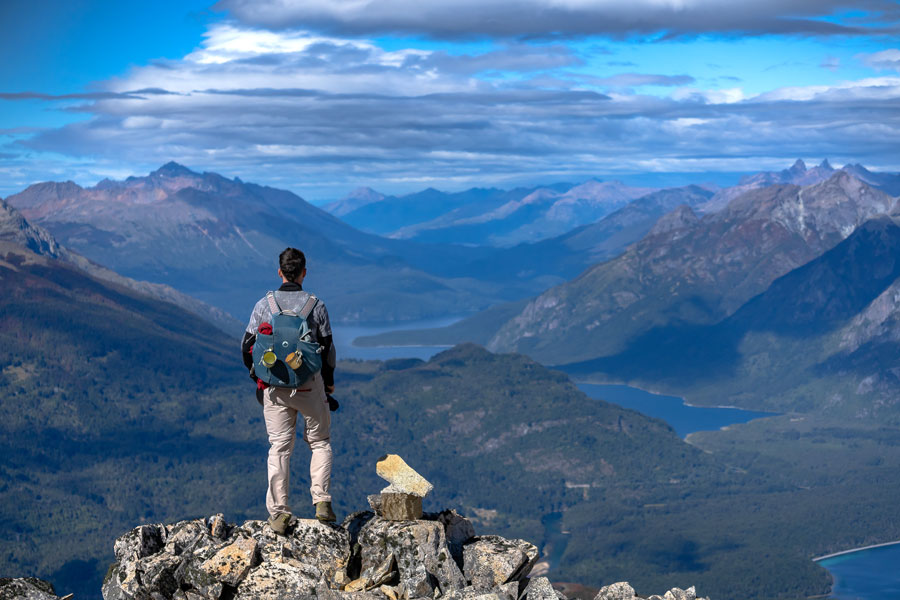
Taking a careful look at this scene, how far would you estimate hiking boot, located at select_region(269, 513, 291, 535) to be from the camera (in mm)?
31891

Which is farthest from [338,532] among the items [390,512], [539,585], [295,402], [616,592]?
[616,592]

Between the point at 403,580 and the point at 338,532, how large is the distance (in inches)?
116

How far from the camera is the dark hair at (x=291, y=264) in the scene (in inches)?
1267

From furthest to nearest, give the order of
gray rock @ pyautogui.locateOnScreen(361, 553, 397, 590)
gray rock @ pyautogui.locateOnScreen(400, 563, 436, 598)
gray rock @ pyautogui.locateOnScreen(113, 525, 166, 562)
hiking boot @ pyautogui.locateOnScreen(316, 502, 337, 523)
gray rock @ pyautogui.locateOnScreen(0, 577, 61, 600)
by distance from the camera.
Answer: hiking boot @ pyautogui.locateOnScreen(316, 502, 337, 523) → gray rock @ pyautogui.locateOnScreen(113, 525, 166, 562) → gray rock @ pyautogui.locateOnScreen(361, 553, 397, 590) → gray rock @ pyautogui.locateOnScreen(400, 563, 436, 598) → gray rock @ pyautogui.locateOnScreen(0, 577, 61, 600)

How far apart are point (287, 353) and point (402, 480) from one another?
5403mm

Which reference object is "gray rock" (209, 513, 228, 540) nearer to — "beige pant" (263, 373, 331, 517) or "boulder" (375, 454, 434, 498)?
"beige pant" (263, 373, 331, 517)

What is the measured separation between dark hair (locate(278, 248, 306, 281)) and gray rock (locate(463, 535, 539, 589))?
975 cm

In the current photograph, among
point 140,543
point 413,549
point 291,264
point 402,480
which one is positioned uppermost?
point 291,264

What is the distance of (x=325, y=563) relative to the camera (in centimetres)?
3212

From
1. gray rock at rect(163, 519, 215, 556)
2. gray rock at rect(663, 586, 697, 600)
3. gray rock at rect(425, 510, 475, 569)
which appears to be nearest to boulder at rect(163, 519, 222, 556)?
gray rock at rect(163, 519, 215, 556)

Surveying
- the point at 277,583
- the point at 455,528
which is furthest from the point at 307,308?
the point at 455,528

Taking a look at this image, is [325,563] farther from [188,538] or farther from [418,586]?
[188,538]

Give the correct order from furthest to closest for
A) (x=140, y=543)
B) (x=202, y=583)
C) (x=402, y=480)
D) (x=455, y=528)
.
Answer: (x=455, y=528) < (x=402, y=480) < (x=140, y=543) < (x=202, y=583)

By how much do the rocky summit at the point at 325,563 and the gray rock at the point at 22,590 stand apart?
5 centimetres
